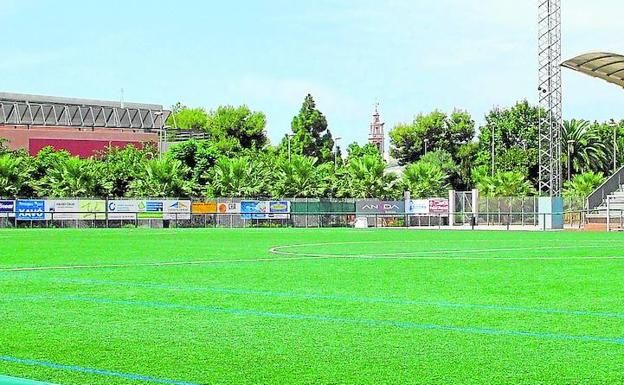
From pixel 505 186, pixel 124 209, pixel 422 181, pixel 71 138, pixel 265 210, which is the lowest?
pixel 265 210

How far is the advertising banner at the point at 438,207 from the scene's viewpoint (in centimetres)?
7150

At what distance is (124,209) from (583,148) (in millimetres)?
63210

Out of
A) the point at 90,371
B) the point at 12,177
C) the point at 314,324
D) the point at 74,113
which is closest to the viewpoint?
the point at 90,371

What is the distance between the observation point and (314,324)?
1084 cm

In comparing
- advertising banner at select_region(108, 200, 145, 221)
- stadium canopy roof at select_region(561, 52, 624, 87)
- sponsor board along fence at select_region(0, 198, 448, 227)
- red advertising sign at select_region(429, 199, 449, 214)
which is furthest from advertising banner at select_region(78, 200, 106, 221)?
stadium canopy roof at select_region(561, 52, 624, 87)

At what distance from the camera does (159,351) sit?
8883mm

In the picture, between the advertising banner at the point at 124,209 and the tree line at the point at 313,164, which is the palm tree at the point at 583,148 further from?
Answer: the advertising banner at the point at 124,209

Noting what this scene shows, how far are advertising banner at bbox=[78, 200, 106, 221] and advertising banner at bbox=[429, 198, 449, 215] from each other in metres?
22.9

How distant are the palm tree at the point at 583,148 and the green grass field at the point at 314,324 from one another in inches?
3670

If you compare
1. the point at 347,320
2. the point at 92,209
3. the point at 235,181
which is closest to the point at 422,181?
the point at 235,181

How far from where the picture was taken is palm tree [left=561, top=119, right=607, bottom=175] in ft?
364

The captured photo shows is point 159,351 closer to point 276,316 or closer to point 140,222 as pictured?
point 276,316

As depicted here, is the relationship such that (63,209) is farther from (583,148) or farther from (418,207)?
(583,148)

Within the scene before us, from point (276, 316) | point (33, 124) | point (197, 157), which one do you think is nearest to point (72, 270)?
point (276, 316)
